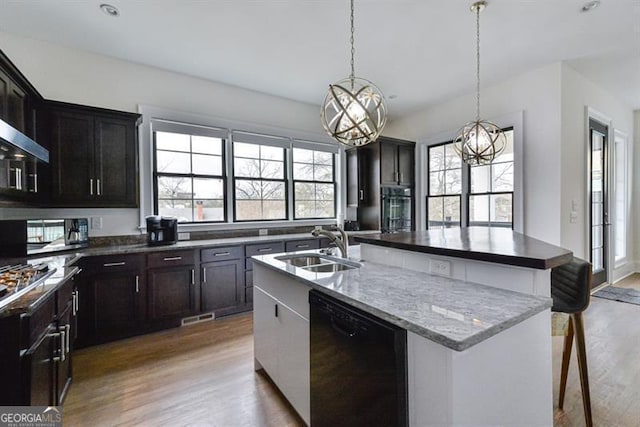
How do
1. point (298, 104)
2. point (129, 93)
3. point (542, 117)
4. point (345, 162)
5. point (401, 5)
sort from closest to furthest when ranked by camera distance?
point (401, 5), point (129, 93), point (542, 117), point (298, 104), point (345, 162)

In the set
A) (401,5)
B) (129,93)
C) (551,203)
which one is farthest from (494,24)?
(129,93)

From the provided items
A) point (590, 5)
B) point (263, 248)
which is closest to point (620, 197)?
point (590, 5)

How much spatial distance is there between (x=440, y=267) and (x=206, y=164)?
3.43 metres

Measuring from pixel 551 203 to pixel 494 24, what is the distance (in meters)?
2.25

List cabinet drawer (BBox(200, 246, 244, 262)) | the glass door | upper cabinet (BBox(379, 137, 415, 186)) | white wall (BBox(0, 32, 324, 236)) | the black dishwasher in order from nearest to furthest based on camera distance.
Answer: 1. the black dishwasher
2. white wall (BBox(0, 32, 324, 236))
3. cabinet drawer (BBox(200, 246, 244, 262))
4. the glass door
5. upper cabinet (BBox(379, 137, 415, 186))

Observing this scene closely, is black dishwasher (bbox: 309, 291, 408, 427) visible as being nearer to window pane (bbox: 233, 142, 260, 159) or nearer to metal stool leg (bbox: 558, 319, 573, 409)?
metal stool leg (bbox: 558, 319, 573, 409)

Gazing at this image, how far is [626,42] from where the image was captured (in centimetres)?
317

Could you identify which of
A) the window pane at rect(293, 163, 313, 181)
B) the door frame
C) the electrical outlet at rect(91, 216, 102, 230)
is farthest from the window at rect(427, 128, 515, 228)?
the electrical outlet at rect(91, 216, 102, 230)

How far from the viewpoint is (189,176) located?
3.89 m

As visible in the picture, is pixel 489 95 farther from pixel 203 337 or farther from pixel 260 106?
pixel 203 337

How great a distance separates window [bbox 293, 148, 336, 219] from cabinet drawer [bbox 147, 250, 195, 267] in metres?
1.86

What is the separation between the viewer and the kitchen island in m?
0.96

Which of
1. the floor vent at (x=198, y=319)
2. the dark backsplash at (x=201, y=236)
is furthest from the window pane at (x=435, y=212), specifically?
the floor vent at (x=198, y=319)

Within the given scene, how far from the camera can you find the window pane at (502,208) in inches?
163
